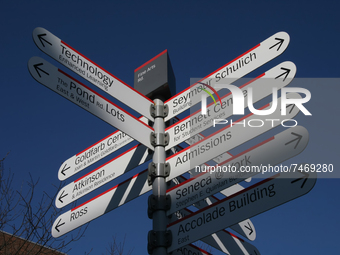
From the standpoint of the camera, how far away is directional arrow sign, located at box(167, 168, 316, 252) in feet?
11.8

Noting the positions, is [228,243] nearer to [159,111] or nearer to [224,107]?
[224,107]

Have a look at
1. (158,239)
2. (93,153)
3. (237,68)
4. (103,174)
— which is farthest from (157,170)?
(237,68)

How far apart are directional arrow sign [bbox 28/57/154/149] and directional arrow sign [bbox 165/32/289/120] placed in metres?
0.59

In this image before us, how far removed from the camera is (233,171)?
4.00 metres

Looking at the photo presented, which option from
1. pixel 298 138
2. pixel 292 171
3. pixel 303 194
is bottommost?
pixel 303 194

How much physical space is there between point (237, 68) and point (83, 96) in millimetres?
1661

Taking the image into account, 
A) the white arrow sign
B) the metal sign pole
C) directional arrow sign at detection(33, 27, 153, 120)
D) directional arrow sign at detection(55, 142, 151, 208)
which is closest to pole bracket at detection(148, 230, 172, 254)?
the metal sign pole

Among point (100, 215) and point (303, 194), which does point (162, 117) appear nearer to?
point (100, 215)

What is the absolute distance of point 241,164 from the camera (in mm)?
3973

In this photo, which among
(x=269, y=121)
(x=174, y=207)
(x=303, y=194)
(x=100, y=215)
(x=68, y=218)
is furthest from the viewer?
(x=68, y=218)

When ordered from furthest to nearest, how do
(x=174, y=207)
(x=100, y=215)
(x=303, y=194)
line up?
1. (x=100, y=215)
2. (x=174, y=207)
3. (x=303, y=194)

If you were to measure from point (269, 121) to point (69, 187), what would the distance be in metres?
2.80

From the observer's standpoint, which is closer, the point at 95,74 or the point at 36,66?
the point at 36,66

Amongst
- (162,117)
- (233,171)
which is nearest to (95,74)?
(162,117)
